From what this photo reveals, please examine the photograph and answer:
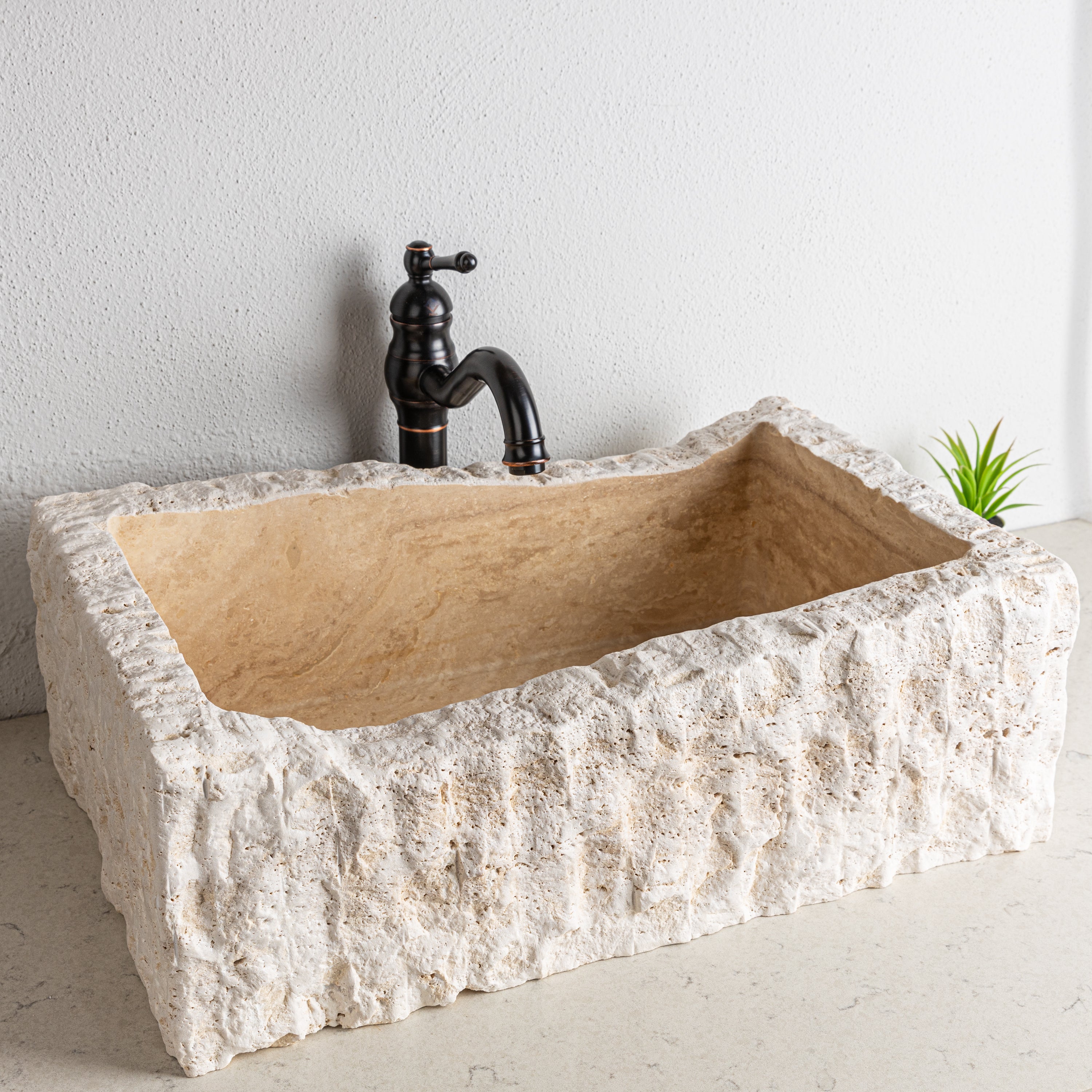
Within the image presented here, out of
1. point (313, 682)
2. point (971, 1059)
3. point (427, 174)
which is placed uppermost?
point (427, 174)

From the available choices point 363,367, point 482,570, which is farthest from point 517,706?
point 363,367

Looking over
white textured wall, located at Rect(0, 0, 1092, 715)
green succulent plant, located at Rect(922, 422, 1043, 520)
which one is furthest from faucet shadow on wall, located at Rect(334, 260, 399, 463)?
green succulent plant, located at Rect(922, 422, 1043, 520)

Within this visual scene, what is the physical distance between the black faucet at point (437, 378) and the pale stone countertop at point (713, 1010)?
0.62 meters

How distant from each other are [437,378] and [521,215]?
0.97 ft

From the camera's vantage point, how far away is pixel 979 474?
2127mm

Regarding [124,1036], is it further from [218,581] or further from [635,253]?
[635,253]

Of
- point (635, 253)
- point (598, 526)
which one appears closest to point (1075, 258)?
point (635, 253)

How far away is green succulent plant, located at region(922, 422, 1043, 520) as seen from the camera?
212 centimetres

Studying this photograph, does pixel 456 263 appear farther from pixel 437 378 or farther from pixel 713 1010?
pixel 713 1010

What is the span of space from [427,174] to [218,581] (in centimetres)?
63

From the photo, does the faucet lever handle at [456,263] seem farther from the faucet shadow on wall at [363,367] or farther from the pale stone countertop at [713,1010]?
the pale stone countertop at [713,1010]

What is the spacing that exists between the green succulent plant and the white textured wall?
63mm

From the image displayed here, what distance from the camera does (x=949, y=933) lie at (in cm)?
133

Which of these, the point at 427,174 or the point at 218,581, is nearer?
the point at 218,581
